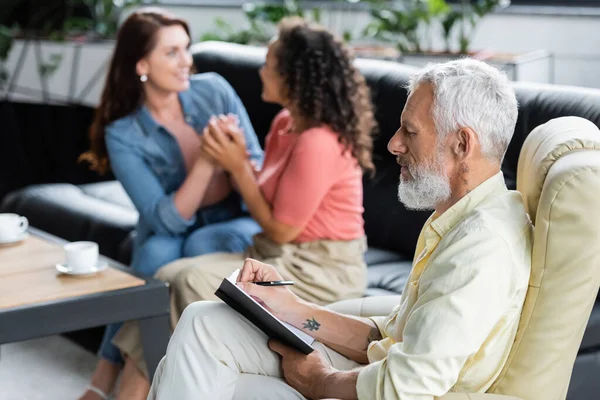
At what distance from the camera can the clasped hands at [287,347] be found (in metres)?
1.83

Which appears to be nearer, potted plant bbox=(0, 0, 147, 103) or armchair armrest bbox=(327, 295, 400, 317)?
armchair armrest bbox=(327, 295, 400, 317)

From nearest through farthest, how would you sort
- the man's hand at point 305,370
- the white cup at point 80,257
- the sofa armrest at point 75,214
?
the man's hand at point 305,370 < the white cup at point 80,257 < the sofa armrest at point 75,214

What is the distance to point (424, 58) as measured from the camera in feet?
14.9

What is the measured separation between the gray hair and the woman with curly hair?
A: 912 mm

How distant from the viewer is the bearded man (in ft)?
5.17

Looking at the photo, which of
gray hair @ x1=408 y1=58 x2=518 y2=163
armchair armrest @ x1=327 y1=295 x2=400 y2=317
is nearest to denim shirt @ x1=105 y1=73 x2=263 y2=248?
armchair armrest @ x1=327 y1=295 x2=400 y2=317

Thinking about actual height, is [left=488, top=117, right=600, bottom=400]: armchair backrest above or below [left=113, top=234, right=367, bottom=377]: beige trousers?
above

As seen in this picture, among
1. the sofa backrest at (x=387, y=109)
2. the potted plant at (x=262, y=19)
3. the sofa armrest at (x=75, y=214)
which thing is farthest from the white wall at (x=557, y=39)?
the sofa armrest at (x=75, y=214)

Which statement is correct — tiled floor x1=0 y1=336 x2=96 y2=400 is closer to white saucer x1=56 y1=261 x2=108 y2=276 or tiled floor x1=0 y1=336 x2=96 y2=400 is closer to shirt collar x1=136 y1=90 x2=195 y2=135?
white saucer x1=56 y1=261 x2=108 y2=276

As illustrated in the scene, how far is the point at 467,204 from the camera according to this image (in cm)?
172

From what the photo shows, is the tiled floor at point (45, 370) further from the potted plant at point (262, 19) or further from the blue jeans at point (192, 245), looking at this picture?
the potted plant at point (262, 19)

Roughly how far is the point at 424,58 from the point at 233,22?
182 centimetres

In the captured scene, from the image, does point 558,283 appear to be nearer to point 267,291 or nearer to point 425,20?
point 267,291

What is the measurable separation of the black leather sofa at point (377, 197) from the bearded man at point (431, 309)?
0.76m
